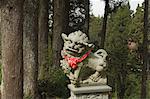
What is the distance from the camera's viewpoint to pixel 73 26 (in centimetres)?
1525

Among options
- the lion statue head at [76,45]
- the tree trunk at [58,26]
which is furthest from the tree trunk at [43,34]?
the lion statue head at [76,45]

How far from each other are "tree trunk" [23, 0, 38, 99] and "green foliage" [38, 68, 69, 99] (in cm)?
130

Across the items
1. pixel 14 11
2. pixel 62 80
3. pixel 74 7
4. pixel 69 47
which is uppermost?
pixel 74 7

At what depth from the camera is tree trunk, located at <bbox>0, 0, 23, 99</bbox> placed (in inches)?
178

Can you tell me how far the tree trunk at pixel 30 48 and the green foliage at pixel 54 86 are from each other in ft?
4.27

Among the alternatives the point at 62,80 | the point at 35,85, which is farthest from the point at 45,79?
the point at 35,85

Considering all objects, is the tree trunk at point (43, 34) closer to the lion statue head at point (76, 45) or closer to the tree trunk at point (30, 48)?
the tree trunk at point (30, 48)

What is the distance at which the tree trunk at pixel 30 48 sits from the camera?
724cm

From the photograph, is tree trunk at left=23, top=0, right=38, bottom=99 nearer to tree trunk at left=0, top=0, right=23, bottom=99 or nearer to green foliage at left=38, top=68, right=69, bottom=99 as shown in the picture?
green foliage at left=38, top=68, right=69, bottom=99

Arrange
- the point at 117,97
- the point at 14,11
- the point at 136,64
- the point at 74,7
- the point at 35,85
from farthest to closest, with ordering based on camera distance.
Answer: the point at 74,7 < the point at 136,64 < the point at 117,97 < the point at 35,85 < the point at 14,11

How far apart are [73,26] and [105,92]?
9.68 meters

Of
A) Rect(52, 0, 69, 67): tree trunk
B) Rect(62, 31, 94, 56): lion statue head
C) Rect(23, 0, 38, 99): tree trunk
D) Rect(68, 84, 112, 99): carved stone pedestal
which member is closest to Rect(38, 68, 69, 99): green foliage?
Rect(52, 0, 69, 67): tree trunk

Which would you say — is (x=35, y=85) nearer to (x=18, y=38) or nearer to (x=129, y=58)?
(x=18, y=38)

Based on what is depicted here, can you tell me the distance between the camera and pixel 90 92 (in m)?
5.70
